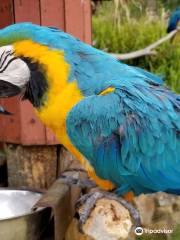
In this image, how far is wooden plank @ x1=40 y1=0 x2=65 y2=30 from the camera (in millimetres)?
2396

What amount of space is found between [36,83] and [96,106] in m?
0.21

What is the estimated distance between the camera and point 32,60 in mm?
1555

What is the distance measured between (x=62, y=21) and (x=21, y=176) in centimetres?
81

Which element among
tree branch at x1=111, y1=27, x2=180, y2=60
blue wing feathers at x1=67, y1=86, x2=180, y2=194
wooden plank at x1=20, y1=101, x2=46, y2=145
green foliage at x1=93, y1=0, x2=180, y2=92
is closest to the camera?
blue wing feathers at x1=67, y1=86, x2=180, y2=194

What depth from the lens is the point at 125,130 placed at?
1.50m

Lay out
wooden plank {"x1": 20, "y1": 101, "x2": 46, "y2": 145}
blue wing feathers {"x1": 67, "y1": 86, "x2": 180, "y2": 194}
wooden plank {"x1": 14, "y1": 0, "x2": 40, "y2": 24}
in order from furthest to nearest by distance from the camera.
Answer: wooden plank {"x1": 20, "y1": 101, "x2": 46, "y2": 145}
wooden plank {"x1": 14, "y1": 0, "x2": 40, "y2": 24}
blue wing feathers {"x1": 67, "y1": 86, "x2": 180, "y2": 194}

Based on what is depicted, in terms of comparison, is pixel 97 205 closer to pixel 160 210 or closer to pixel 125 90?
pixel 125 90

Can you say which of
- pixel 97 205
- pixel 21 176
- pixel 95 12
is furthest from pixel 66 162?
pixel 95 12

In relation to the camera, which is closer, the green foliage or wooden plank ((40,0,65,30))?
wooden plank ((40,0,65,30))

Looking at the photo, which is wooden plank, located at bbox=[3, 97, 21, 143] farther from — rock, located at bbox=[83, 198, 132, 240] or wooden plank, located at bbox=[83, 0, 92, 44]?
rock, located at bbox=[83, 198, 132, 240]

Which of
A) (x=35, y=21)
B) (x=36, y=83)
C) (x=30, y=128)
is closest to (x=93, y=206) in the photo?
(x=36, y=83)

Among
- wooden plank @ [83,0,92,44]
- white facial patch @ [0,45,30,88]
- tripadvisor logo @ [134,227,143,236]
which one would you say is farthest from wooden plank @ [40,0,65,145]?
tripadvisor logo @ [134,227,143,236]

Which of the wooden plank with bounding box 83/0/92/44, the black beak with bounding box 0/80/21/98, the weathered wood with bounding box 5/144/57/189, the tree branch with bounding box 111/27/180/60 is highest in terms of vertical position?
the wooden plank with bounding box 83/0/92/44

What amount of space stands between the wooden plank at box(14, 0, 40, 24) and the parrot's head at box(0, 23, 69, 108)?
2.79ft
